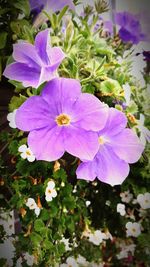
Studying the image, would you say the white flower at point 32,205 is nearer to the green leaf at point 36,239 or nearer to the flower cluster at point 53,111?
the green leaf at point 36,239

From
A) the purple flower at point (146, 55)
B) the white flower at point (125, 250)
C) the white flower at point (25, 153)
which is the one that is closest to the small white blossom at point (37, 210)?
the white flower at point (25, 153)

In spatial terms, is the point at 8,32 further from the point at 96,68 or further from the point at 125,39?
the point at 125,39

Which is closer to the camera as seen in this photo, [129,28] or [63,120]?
[63,120]

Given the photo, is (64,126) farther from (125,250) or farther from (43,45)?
(125,250)

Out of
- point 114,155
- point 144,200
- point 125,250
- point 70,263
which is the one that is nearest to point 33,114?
point 114,155

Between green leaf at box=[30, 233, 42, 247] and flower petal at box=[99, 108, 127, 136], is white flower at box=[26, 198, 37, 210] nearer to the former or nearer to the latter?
green leaf at box=[30, 233, 42, 247]

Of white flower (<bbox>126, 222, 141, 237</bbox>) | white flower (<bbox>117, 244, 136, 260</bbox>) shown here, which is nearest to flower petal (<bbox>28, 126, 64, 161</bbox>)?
white flower (<bbox>126, 222, 141, 237</bbox>)
